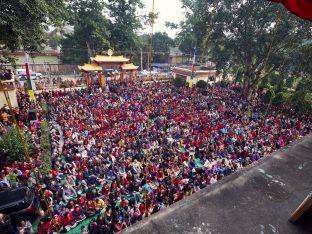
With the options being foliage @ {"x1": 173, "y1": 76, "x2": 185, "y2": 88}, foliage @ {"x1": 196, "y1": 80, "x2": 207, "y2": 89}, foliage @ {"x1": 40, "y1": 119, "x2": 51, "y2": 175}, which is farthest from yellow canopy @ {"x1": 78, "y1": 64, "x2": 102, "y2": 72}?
foliage @ {"x1": 196, "y1": 80, "x2": 207, "y2": 89}

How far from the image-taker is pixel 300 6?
1.80 metres

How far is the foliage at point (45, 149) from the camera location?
1036cm

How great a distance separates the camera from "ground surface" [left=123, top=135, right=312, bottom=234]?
2592 mm

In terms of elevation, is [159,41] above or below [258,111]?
above

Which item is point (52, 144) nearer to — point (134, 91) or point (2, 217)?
point (2, 217)

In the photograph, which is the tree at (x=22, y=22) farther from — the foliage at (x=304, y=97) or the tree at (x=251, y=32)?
the foliage at (x=304, y=97)

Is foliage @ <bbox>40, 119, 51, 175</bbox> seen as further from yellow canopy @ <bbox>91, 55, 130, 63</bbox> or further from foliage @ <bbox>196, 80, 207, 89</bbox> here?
foliage @ <bbox>196, 80, 207, 89</bbox>

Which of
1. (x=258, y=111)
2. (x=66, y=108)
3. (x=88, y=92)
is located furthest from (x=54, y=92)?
(x=258, y=111)

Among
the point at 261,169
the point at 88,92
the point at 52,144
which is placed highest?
the point at 261,169

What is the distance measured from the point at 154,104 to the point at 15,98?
12.5m

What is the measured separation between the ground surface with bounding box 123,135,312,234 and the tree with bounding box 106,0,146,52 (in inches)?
1422

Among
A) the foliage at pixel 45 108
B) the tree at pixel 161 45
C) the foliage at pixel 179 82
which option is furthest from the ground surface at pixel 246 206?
the tree at pixel 161 45

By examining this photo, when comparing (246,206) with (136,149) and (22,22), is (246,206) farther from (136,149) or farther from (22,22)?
(22,22)

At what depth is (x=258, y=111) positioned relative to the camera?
72.4ft
